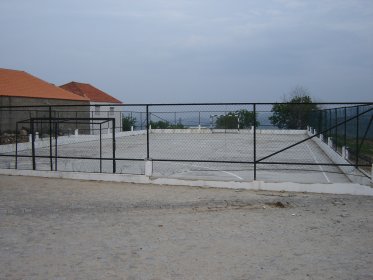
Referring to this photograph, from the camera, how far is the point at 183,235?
24.1 ft

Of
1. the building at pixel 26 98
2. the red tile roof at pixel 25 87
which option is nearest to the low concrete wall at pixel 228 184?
the building at pixel 26 98

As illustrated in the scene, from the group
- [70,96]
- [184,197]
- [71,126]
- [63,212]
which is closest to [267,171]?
[184,197]

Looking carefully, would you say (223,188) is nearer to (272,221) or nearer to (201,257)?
(272,221)

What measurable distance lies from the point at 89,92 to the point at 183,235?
55618 millimetres

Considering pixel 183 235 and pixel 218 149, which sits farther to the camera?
pixel 218 149

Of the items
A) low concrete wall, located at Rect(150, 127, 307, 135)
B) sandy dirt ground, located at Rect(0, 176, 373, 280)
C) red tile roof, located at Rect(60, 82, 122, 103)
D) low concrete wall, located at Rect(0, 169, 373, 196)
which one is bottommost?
sandy dirt ground, located at Rect(0, 176, 373, 280)

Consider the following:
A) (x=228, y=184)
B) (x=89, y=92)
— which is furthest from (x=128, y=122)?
(x=228, y=184)

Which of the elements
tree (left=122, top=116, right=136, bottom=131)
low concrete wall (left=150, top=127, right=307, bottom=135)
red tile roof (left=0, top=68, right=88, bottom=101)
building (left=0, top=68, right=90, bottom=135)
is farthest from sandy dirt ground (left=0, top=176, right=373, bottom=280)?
tree (left=122, top=116, right=136, bottom=131)

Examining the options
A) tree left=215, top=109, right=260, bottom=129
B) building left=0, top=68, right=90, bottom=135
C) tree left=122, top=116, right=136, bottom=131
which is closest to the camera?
building left=0, top=68, right=90, bottom=135

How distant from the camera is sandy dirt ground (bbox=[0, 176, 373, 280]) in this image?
5.66 metres

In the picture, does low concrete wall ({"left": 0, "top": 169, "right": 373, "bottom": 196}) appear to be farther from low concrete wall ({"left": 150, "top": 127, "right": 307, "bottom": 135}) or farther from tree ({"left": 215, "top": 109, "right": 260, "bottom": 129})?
low concrete wall ({"left": 150, "top": 127, "right": 307, "bottom": 135})

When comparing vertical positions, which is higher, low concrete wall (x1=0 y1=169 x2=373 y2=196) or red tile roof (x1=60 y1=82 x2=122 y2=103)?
red tile roof (x1=60 y1=82 x2=122 y2=103)

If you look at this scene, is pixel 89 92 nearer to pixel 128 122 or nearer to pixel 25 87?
pixel 128 122

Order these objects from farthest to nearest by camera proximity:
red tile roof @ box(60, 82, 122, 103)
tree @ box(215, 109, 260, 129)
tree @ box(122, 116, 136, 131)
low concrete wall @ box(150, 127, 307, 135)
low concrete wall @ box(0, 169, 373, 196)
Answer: red tile roof @ box(60, 82, 122, 103)
tree @ box(122, 116, 136, 131)
low concrete wall @ box(150, 127, 307, 135)
tree @ box(215, 109, 260, 129)
low concrete wall @ box(0, 169, 373, 196)
